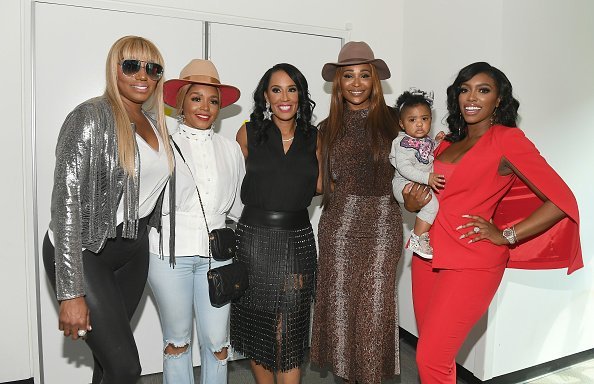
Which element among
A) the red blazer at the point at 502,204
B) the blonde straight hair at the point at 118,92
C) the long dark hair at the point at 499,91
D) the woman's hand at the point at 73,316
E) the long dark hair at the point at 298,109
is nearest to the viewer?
the woman's hand at the point at 73,316

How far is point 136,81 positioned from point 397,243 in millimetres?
1531

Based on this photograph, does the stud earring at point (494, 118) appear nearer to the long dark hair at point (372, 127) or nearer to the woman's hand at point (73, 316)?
the long dark hair at point (372, 127)

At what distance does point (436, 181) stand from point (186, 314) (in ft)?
4.39

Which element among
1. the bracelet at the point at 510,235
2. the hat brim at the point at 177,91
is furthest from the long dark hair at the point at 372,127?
the bracelet at the point at 510,235

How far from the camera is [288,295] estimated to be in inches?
97.3

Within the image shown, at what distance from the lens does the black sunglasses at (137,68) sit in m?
1.97

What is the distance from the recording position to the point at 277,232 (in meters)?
2.45

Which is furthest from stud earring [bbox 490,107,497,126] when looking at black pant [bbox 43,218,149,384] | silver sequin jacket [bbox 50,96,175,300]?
black pant [bbox 43,218,149,384]

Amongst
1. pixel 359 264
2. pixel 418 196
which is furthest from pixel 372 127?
pixel 359 264

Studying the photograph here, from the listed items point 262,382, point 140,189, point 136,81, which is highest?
point 136,81

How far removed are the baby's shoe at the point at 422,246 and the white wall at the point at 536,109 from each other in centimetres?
121

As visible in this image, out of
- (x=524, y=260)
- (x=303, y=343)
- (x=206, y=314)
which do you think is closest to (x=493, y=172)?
(x=524, y=260)

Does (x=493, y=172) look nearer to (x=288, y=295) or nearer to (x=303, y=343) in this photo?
(x=288, y=295)

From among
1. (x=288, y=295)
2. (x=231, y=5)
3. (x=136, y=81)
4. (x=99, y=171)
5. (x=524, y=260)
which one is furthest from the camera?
(x=231, y=5)
